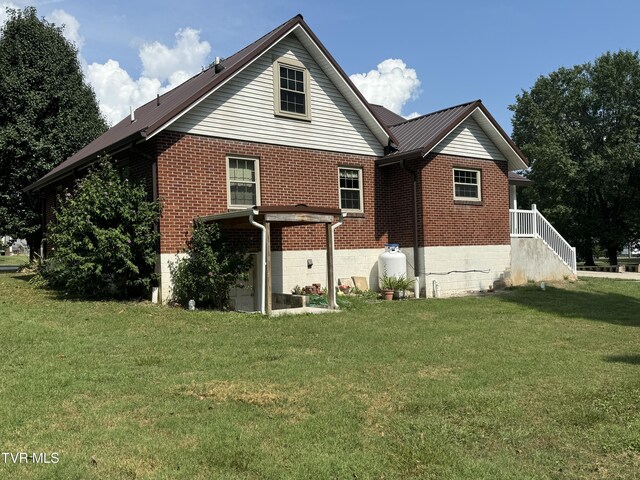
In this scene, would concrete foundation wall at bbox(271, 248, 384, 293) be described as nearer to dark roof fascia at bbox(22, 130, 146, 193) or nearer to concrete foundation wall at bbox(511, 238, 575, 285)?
dark roof fascia at bbox(22, 130, 146, 193)

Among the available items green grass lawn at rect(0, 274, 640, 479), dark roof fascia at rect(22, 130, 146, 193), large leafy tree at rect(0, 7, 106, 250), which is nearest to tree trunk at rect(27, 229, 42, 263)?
large leafy tree at rect(0, 7, 106, 250)

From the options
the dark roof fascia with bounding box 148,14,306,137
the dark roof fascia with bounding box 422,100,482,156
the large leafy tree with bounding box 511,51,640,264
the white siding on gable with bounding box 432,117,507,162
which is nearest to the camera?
the dark roof fascia with bounding box 148,14,306,137

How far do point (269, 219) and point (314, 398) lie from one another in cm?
648

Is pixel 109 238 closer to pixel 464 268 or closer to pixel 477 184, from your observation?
pixel 464 268

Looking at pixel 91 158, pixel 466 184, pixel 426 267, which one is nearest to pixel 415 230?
pixel 426 267

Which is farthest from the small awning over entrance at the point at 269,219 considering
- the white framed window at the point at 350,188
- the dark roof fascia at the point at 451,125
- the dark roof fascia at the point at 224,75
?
the dark roof fascia at the point at 451,125

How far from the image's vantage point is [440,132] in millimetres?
16016

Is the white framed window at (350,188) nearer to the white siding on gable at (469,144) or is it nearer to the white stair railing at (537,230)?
the white siding on gable at (469,144)

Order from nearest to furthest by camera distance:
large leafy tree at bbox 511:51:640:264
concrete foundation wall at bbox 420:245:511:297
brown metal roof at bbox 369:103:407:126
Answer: concrete foundation wall at bbox 420:245:511:297 < brown metal roof at bbox 369:103:407:126 < large leafy tree at bbox 511:51:640:264

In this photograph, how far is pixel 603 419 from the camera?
489 centimetres

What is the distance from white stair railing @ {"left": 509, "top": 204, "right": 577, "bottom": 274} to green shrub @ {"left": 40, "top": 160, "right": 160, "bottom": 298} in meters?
12.1

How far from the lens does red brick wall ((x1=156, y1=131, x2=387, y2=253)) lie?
1290cm

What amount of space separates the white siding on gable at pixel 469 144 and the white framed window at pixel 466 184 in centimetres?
54

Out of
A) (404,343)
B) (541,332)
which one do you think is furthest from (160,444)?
(541,332)
